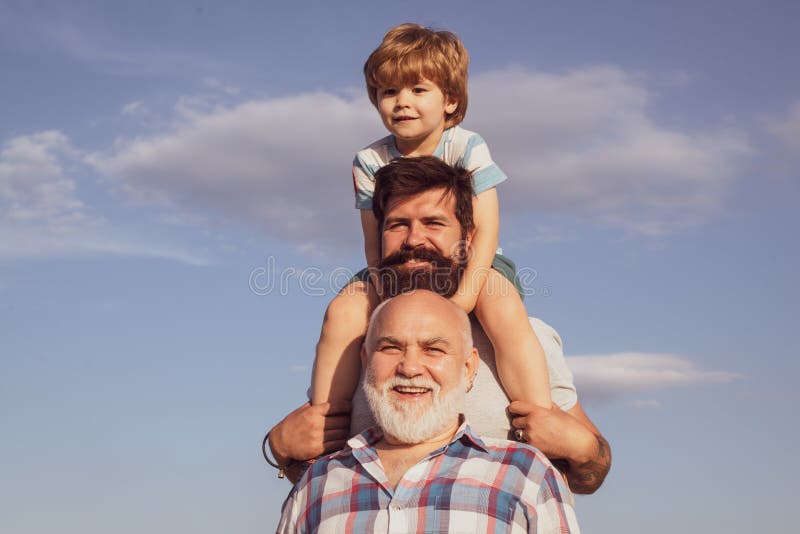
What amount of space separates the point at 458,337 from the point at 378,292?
85 cm

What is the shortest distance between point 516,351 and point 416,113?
2.01m

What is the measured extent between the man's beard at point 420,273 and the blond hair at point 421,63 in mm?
1474

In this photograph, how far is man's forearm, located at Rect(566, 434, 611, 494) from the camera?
5.76 m

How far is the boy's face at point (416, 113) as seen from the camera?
6.55 meters

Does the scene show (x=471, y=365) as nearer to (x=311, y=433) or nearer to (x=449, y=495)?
(x=449, y=495)

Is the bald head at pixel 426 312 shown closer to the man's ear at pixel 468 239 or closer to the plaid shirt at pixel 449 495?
the plaid shirt at pixel 449 495

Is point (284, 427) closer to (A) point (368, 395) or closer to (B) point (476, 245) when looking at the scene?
(A) point (368, 395)

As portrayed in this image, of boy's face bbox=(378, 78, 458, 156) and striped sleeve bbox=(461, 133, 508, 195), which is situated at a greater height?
boy's face bbox=(378, 78, 458, 156)

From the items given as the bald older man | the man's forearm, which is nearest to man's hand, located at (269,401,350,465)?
the bald older man

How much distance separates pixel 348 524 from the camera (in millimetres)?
4836

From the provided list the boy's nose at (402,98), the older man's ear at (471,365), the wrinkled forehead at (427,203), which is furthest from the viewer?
the boy's nose at (402,98)

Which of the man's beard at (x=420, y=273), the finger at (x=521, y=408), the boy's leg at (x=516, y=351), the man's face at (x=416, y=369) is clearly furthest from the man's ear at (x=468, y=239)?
the finger at (x=521, y=408)

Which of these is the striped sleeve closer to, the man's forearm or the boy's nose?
the boy's nose

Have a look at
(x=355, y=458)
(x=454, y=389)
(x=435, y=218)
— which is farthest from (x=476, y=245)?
(x=355, y=458)
